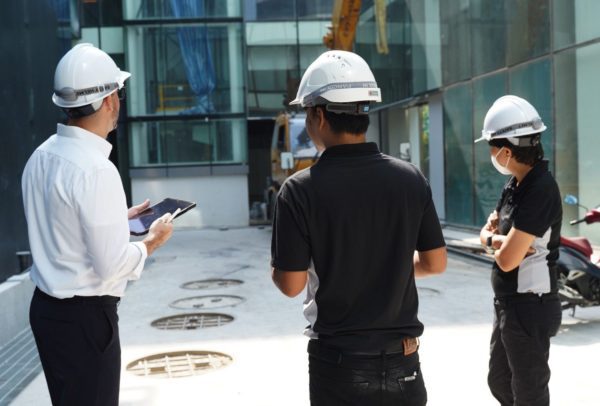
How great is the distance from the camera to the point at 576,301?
7133mm

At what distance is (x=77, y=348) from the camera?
9.22 feet

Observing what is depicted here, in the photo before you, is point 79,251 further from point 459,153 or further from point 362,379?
point 459,153

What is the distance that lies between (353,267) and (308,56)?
77.5 ft

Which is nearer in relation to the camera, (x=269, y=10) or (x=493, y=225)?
(x=493, y=225)

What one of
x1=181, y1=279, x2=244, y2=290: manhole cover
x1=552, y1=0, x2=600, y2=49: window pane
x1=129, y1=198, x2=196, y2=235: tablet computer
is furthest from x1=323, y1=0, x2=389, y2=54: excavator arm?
x1=129, y1=198, x2=196, y2=235: tablet computer

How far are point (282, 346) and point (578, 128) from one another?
740 cm

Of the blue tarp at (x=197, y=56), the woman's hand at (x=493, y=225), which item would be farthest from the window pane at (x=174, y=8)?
the woman's hand at (x=493, y=225)

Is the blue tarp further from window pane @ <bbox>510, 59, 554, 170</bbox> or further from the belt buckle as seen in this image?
the belt buckle

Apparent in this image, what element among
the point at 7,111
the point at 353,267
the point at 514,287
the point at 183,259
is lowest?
the point at 183,259

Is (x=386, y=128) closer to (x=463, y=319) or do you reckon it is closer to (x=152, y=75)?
(x=152, y=75)

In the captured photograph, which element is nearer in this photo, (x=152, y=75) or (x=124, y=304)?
(x=124, y=304)

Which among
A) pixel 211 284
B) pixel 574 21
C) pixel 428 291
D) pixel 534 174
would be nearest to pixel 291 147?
pixel 211 284

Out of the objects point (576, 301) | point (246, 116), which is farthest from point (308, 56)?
point (576, 301)

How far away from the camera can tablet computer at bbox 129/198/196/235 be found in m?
3.33
